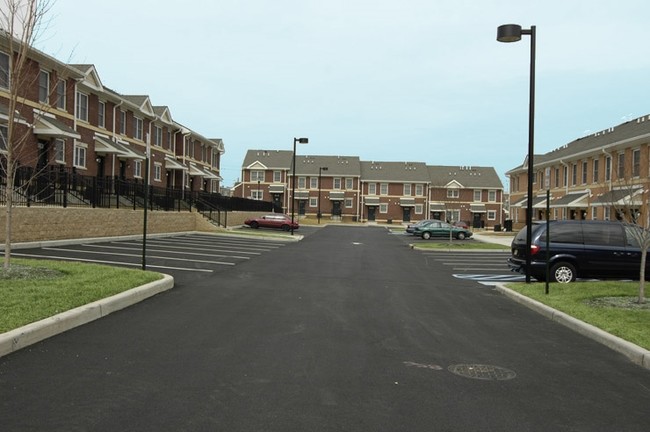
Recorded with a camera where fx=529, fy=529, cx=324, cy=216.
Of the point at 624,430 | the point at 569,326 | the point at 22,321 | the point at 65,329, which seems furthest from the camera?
the point at 569,326

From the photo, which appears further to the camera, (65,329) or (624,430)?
(65,329)

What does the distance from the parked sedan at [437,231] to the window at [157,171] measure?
2017cm

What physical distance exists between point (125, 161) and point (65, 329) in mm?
31456

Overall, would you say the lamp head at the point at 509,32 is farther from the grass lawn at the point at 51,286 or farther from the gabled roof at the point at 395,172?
the gabled roof at the point at 395,172

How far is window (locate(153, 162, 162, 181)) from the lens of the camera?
4022cm

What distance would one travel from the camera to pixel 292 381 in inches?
203

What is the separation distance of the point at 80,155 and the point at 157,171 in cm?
1097

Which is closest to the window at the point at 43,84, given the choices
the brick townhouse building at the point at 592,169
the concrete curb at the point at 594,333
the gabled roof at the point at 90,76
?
the gabled roof at the point at 90,76

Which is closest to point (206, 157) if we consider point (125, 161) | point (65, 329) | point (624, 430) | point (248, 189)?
point (125, 161)

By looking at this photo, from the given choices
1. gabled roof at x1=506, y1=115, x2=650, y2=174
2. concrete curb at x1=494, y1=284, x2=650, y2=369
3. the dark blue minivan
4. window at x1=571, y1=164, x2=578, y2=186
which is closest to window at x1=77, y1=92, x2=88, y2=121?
the dark blue minivan

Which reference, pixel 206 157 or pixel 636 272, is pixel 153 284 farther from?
pixel 206 157

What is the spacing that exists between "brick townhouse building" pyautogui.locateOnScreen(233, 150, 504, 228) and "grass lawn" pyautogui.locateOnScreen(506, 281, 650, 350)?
220 ft

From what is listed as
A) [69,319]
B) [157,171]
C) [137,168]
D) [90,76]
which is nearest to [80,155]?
[90,76]

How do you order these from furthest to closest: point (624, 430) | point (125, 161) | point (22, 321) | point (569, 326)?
point (125, 161), point (569, 326), point (22, 321), point (624, 430)
